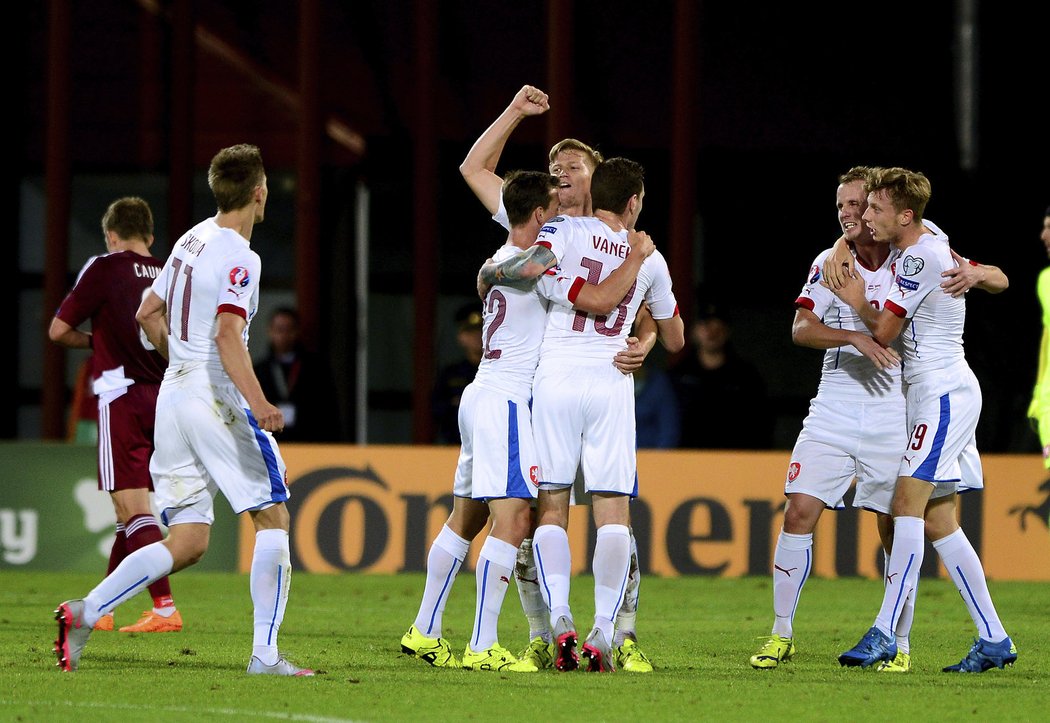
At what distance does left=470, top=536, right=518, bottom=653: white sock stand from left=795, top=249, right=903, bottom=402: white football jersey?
1.61 metres

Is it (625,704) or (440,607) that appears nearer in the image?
(625,704)

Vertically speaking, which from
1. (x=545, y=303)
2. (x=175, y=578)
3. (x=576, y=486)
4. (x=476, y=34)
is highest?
(x=476, y=34)

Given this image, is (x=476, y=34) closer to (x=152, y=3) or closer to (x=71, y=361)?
(x=152, y=3)

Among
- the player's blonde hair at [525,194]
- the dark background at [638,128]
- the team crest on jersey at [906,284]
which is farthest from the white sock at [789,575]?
the dark background at [638,128]

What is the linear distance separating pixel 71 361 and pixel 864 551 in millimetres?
10547

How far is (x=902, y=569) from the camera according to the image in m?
7.22

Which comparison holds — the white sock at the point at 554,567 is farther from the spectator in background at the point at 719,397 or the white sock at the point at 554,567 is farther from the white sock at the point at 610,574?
the spectator in background at the point at 719,397

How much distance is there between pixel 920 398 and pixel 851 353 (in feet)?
1.15

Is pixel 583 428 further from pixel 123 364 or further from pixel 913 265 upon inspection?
pixel 123 364

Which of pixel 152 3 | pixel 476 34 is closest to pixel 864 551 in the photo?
pixel 476 34

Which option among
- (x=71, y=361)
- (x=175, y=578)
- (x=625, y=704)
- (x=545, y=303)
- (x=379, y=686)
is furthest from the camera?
(x=71, y=361)

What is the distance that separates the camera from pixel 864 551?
12.1 metres

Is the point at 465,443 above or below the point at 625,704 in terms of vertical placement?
above

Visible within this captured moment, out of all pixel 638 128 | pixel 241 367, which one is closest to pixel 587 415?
pixel 241 367
